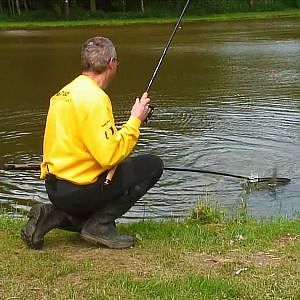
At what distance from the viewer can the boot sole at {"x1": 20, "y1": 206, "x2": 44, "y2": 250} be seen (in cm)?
554

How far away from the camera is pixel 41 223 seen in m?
5.62

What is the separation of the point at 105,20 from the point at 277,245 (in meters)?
46.5

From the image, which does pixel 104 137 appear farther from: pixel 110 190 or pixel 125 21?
pixel 125 21

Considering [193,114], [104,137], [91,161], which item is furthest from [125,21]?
[104,137]

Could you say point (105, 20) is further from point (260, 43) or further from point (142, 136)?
point (142, 136)

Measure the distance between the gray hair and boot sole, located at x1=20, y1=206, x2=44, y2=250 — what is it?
1201 mm

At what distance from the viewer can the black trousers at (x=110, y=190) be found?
540 cm

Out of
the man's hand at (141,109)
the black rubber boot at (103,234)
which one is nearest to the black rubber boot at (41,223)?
the black rubber boot at (103,234)

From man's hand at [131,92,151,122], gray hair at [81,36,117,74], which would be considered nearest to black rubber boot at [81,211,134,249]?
man's hand at [131,92,151,122]

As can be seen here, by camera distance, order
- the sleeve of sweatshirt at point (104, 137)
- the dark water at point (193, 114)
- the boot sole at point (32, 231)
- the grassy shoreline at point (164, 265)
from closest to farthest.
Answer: the grassy shoreline at point (164, 265)
the sleeve of sweatshirt at point (104, 137)
the boot sole at point (32, 231)
the dark water at point (193, 114)

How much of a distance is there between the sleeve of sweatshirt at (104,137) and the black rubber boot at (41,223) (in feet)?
2.18

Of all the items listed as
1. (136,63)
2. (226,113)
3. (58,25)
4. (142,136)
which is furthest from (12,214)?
(58,25)

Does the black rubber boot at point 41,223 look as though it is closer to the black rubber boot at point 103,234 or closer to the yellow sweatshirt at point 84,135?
the black rubber boot at point 103,234

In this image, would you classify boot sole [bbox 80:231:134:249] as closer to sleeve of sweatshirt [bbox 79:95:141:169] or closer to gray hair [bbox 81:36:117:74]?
sleeve of sweatshirt [bbox 79:95:141:169]
